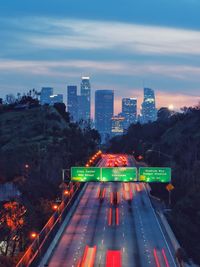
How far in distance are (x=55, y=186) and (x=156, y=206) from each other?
19.7 metres

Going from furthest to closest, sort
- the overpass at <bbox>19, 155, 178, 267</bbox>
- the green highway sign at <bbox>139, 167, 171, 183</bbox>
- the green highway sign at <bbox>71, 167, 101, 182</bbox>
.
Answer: the green highway sign at <bbox>139, 167, 171, 183</bbox>
the green highway sign at <bbox>71, 167, 101, 182</bbox>
the overpass at <bbox>19, 155, 178, 267</bbox>

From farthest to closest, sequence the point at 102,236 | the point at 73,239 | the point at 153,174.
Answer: the point at 153,174 < the point at 102,236 < the point at 73,239

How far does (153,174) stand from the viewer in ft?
256

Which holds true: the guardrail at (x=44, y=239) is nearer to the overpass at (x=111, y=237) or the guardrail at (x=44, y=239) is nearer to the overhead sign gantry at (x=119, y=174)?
the overpass at (x=111, y=237)

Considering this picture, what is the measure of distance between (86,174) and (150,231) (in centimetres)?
1399

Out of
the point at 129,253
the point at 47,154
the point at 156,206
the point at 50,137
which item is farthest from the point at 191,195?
the point at 50,137

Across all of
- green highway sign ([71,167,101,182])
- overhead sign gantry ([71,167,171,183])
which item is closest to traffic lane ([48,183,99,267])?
green highway sign ([71,167,101,182])

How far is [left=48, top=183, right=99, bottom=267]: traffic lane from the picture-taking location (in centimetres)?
5188

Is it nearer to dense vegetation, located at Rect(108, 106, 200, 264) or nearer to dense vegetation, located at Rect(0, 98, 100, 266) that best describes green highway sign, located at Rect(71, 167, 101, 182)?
dense vegetation, located at Rect(0, 98, 100, 266)

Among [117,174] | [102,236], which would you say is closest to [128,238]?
[102,236]

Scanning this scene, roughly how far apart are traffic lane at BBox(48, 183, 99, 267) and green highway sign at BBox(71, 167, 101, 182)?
168 inches

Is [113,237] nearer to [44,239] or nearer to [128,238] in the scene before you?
[128,238]

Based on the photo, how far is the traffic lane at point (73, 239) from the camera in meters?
51.9

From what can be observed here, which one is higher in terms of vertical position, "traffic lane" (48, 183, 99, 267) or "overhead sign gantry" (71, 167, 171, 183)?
"overhead sign gantry" (71, 167, 171, 183)
